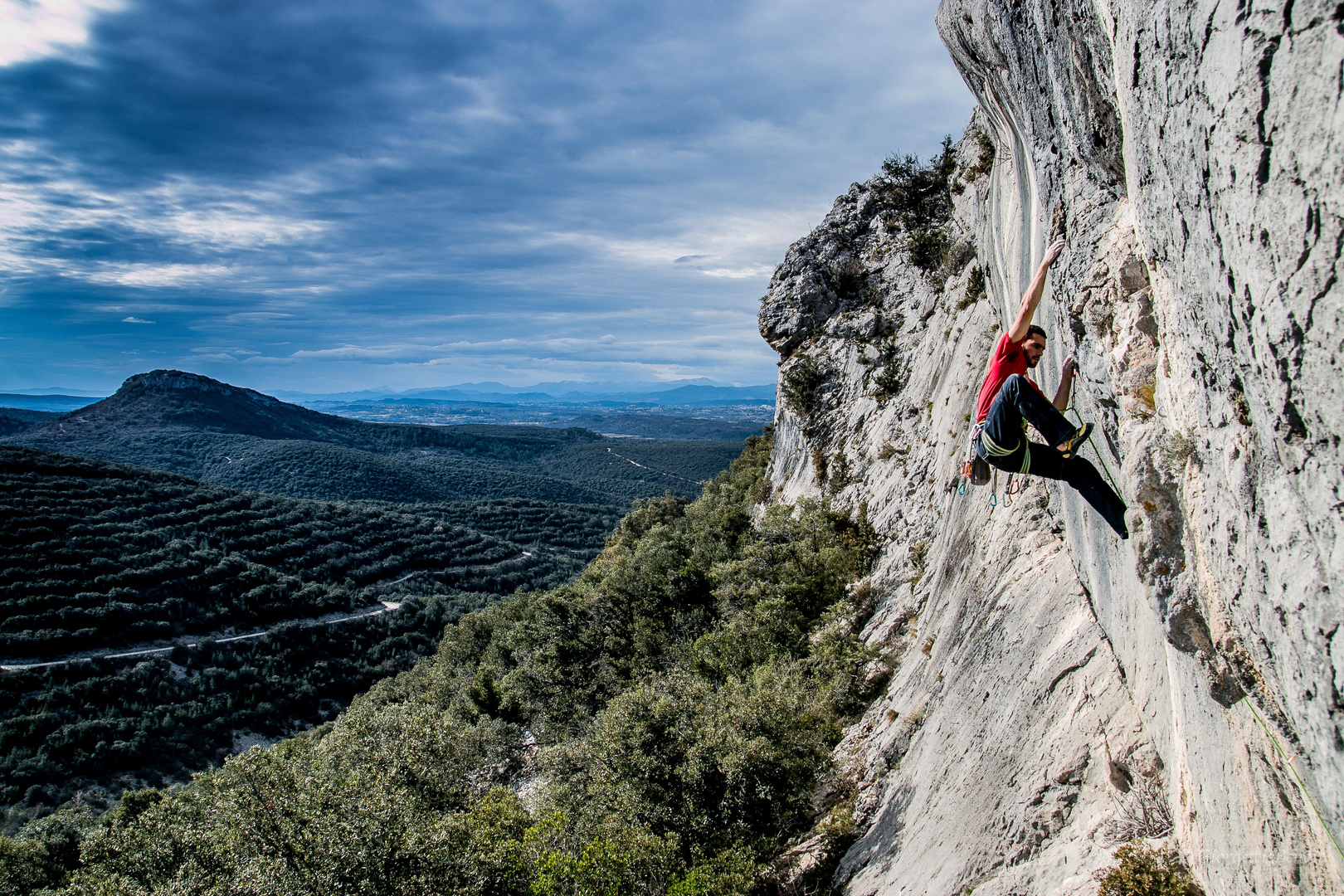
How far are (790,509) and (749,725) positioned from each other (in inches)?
595

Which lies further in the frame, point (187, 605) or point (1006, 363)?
point (187, 605)

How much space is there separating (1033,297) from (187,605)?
309 ft

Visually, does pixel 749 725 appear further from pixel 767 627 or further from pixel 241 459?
pixel 241 459

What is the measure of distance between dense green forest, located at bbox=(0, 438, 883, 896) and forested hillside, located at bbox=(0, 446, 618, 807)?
26022 millimetres

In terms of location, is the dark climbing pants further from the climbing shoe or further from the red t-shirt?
the red t-shirt

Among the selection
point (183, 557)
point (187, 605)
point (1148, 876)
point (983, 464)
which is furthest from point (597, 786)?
Result: point (183, 557)

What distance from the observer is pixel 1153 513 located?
5.68m

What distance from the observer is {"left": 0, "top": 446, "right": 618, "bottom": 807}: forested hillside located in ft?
179

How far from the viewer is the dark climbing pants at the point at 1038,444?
22.8 feet

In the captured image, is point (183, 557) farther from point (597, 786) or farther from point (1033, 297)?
point (1033, 297)

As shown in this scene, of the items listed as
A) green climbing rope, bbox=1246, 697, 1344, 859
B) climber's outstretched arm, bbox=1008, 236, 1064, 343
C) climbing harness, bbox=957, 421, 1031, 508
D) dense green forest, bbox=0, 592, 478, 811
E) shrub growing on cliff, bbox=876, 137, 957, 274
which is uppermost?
shrub growing on cliff, bbox=876, 137, 957, 274

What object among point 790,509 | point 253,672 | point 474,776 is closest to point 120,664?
point 253,672

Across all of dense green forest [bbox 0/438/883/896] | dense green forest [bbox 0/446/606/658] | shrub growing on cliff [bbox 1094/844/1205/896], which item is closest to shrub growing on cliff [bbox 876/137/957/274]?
dense green forest [bbox 0/438/883/896]

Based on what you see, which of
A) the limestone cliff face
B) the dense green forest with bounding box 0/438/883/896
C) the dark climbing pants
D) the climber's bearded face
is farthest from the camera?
the dense green forest with bounding box 0/438/883/896
